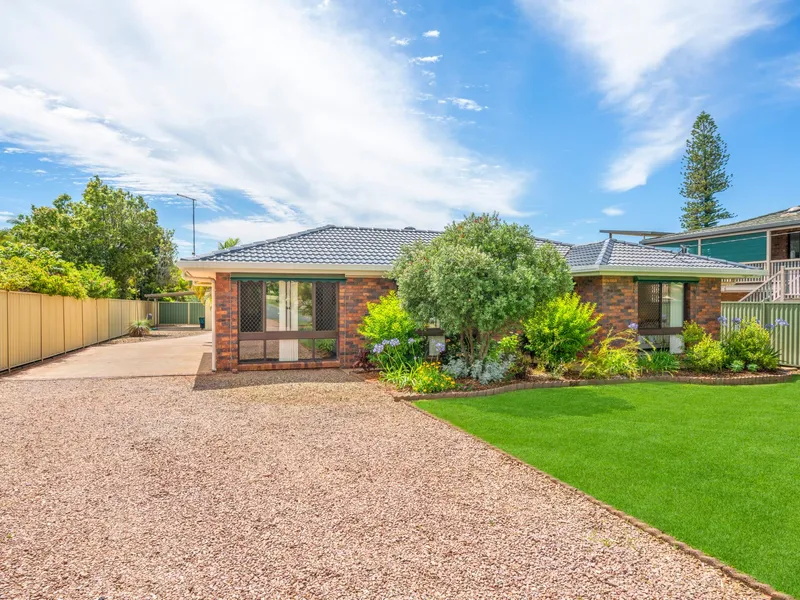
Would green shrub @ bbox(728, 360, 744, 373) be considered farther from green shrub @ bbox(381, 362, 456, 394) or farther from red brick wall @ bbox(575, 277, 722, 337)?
green shrub @ bbox(381, 362, 456, 394)

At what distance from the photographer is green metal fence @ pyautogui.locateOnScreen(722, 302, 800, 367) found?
12.6 metres

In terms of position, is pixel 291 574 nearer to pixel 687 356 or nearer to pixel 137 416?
pixel 137 416

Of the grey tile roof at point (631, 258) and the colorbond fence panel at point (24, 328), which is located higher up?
the grey tile roof at point (631, 258)

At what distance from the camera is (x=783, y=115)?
18594 mm

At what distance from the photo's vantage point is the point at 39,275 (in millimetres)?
13953

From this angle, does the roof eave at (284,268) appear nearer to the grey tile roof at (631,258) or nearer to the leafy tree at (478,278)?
the leafy tree at (478,278)

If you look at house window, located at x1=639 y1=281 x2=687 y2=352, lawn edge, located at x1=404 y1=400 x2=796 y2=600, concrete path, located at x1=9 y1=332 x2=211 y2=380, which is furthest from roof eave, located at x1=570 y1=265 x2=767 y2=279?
concrete path, located at x1=9 y1=332 x2=211 y2=380

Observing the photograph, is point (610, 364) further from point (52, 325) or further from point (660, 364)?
point (52, 325)

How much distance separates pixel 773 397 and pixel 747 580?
25.0 ft

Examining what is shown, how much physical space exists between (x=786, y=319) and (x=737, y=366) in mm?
2819

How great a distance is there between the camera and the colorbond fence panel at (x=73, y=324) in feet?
53.3

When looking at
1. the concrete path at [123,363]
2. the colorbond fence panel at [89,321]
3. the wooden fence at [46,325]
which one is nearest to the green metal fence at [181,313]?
the wooden fence at [46,325]

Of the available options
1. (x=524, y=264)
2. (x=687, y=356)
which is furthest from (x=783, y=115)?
(x=524, y=264)

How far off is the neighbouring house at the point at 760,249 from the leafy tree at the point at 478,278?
32.2 ft
